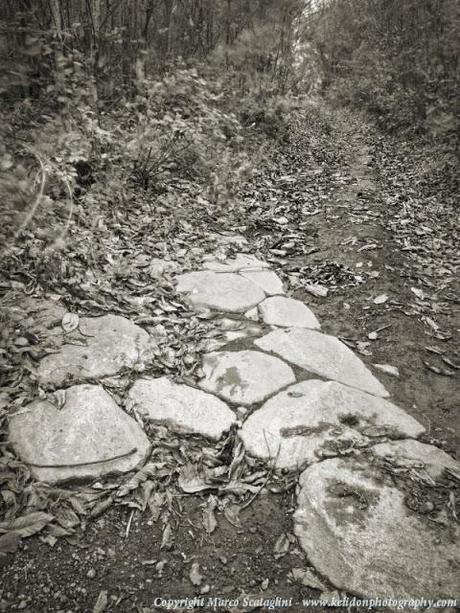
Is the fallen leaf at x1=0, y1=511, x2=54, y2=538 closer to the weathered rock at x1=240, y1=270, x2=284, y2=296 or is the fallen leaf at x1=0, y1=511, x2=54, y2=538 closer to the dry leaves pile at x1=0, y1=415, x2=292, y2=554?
the dry leaves pile at x1=0, y1=415, x2=292, y2=554

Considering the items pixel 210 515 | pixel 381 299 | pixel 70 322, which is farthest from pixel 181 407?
pixel 381 299

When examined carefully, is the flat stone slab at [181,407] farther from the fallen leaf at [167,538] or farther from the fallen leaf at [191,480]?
the fallen leaf at [167,538]

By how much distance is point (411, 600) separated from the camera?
139 cm

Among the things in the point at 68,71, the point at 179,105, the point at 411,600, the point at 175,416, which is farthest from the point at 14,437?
the point at 179,105

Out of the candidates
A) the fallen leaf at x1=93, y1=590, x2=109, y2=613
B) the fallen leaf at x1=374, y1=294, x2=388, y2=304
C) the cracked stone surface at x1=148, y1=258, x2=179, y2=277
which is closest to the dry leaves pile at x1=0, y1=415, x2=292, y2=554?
the fallen leaf at x1=93, y1=590, x2=109, y2=613

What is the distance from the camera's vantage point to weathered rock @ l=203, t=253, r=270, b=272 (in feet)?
11.8

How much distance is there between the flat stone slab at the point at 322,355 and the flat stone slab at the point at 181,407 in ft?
2.07

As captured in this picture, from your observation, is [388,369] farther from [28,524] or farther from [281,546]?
[28,524]

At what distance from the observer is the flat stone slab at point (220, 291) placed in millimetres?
3076

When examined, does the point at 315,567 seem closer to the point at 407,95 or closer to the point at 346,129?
the point at 407,95

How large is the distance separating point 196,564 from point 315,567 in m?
0.44

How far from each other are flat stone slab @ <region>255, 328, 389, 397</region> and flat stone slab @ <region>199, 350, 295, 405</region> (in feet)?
0.44

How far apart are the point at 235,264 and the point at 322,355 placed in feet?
4.65

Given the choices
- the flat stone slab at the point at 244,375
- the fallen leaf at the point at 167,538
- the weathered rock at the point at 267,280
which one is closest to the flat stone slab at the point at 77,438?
the fallen leaf at the point at 167,538
